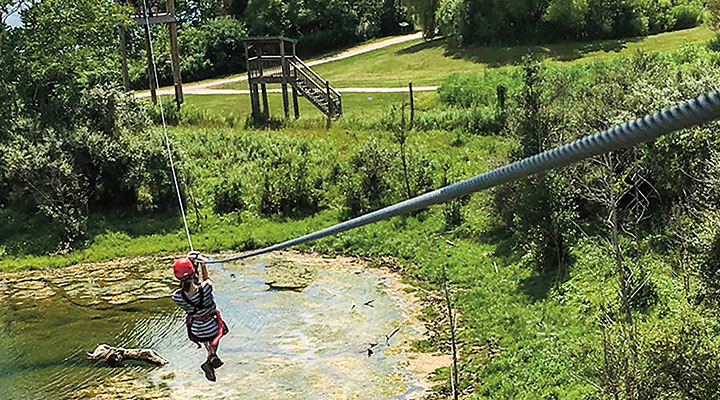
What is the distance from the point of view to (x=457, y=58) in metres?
42.8

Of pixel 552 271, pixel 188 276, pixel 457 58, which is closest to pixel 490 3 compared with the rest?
pixel 457 58

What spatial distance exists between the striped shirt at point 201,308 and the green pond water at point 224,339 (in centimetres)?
492

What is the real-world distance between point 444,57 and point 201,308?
38.1 meters

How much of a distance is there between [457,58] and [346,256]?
2580cm

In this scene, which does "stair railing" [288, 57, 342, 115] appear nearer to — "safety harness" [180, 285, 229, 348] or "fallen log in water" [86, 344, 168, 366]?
"fallen log in water" [86, 344, 168, 366]

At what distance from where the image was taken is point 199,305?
296 inches

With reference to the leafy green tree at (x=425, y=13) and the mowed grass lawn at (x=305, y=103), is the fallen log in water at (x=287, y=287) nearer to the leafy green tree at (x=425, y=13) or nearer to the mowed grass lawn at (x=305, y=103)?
the mowed grass lawn at (x=305, y=103)

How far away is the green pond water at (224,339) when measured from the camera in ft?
42.1

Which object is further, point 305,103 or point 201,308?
point 305,103

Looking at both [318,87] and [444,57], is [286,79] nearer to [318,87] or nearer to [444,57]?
[318,87]

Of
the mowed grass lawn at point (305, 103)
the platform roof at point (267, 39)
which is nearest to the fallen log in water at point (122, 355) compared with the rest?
the mowed grass lawn at point (305, 103)

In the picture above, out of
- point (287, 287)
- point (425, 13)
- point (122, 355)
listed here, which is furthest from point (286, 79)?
point (425, 13)

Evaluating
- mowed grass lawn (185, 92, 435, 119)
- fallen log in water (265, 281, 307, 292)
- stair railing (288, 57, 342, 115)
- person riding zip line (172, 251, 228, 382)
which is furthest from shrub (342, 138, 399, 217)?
person riding zip line (172, 251, 228, 382)

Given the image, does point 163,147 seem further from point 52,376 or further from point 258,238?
point 52,376
